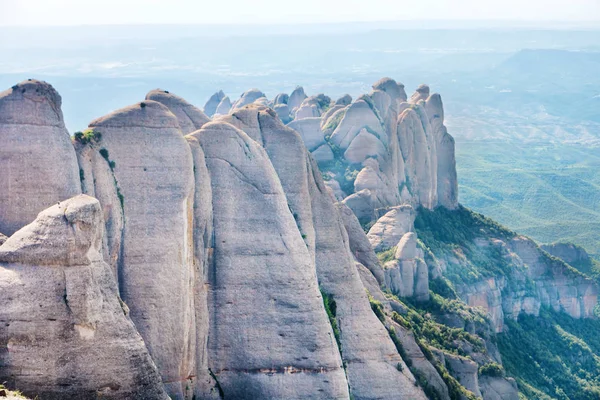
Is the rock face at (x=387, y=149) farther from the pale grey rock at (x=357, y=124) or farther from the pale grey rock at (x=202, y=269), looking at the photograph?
the pale grey rock at (x=202, y=269)

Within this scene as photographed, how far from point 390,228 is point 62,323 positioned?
39960 mm

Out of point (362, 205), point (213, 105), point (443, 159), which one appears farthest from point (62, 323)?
point (213, 105)

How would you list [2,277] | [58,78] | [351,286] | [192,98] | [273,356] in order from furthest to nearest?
1. [192,98]
2. [58,78]
3. [351,286]
4. [273,356]
5. [2,277]

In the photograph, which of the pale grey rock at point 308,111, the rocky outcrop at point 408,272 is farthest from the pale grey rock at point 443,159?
the rocky outcrop at point 408,272

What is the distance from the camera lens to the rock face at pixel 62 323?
26531 millimetres

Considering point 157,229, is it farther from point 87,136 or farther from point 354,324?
point 354,324

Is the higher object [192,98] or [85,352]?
A: [85,352]

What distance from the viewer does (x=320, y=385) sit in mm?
34562

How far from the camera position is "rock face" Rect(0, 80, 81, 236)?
3059 cm

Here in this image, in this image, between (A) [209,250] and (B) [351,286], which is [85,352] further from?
(B) [351,286]

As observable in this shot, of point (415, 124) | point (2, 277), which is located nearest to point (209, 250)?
point (2, 277)

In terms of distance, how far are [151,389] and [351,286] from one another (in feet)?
48.3

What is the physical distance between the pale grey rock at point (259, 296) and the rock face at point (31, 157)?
6024mm

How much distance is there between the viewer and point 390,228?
6494 centimetres
